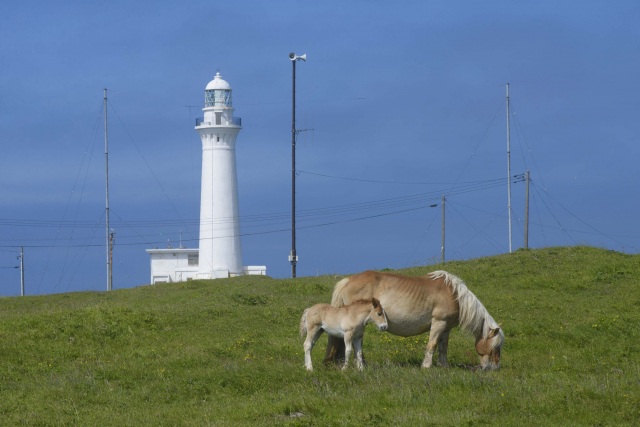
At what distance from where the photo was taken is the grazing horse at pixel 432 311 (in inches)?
652

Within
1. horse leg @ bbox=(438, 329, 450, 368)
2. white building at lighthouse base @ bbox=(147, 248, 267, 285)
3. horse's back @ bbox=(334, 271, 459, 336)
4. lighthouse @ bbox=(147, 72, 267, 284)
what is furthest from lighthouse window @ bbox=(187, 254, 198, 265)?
horse leg @ bbox=(438, 329, 450, 368)

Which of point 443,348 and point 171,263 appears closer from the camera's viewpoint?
point 443,348

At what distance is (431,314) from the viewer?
16.7m

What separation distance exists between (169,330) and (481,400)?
1133 centimetres

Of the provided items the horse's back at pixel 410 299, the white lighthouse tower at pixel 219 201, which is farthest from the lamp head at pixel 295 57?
the horse's back at pixel 410 299

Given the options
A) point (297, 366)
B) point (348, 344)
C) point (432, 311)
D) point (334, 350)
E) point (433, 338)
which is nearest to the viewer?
point (348, 344)

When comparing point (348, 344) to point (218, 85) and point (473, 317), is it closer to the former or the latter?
point (473, 317)

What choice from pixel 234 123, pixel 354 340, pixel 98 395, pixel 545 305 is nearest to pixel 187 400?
pixel 98 395

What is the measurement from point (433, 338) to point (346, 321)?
5.63 ft

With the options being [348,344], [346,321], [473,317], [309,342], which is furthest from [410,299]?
[309,342]

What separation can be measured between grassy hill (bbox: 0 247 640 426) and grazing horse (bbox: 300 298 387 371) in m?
0.52

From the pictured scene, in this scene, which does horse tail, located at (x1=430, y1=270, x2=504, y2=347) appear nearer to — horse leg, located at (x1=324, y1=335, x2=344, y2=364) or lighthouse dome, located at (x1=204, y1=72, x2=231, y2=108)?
horse leg, located at (x1=324, y1=335, x2=344, y2=364)

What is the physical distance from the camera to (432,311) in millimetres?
16688

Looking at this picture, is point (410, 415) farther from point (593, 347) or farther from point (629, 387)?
point (593, 347)
